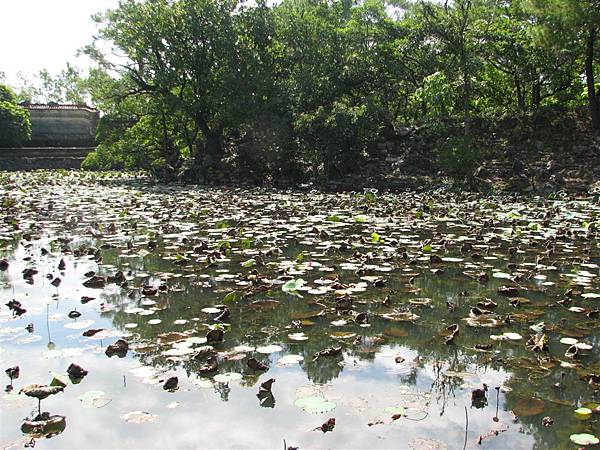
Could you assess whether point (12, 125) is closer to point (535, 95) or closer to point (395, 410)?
point (535, 95)

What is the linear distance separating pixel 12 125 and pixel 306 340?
34.0 metres

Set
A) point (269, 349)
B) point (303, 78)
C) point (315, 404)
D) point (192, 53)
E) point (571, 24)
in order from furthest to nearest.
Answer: point (192, 53) < point (303, 78) < point (571, 24) < point (269, 349) < point (315, 404)

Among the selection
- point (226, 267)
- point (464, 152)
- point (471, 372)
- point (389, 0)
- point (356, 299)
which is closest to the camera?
point (471, 372)

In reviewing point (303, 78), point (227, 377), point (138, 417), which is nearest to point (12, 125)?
point (303, 78)

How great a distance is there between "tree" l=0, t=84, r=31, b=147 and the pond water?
1116 inches

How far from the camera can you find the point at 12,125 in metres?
31.1

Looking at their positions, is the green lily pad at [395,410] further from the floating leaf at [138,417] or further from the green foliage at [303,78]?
the green foliage at [303,78]

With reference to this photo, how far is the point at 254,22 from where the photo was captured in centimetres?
1784

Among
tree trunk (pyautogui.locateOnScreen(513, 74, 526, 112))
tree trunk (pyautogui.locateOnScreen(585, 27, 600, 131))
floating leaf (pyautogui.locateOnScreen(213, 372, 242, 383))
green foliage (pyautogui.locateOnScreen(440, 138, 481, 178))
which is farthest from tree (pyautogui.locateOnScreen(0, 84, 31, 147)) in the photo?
floating leaf (pyautogui.locateOnScreen(213, 372, 242, 383))

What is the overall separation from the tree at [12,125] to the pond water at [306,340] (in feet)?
93.0

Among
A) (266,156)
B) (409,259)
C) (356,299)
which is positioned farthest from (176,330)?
(266,156)

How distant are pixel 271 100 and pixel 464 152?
6.83 metres

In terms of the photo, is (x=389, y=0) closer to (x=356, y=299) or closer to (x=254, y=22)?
(x=254, y=22)

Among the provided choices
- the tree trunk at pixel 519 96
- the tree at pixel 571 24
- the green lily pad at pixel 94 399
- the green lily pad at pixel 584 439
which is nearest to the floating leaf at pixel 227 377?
the green lily pad at pixel 94 399
